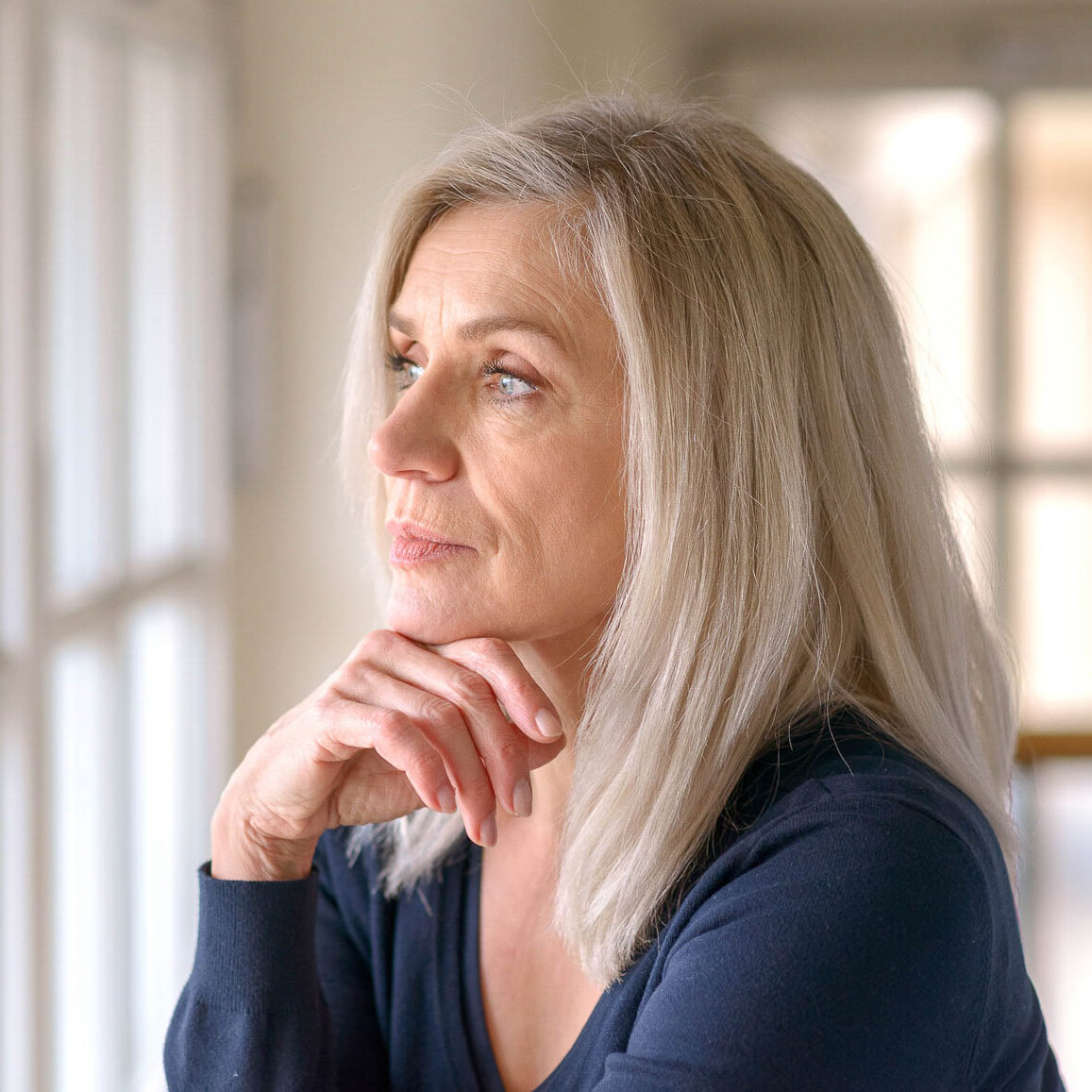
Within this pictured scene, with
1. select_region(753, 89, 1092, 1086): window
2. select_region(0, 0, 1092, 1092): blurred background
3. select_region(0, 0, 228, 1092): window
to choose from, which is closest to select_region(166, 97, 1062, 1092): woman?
select_region(0, 0, 1092, 1092): blurred background

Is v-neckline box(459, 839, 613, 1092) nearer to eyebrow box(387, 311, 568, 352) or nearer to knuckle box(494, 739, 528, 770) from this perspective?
knuckle box(494, 739, 528, 770)

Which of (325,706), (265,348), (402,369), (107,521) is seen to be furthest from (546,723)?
(265,348)

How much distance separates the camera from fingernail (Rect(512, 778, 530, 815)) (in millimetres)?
1044

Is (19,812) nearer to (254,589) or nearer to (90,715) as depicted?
(90,715)

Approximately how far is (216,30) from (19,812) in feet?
6.10

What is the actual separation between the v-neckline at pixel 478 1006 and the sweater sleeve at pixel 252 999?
5.6 inches

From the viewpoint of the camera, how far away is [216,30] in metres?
2.93

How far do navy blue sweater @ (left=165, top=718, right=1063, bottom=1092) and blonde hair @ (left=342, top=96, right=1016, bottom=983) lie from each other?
0.05m

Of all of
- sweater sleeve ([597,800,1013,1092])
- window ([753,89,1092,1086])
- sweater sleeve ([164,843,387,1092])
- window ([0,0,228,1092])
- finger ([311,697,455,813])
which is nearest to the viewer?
sweater sleeve ([597,800,1013,1092])

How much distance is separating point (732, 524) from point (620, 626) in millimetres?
131

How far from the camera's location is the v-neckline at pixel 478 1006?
1.08m

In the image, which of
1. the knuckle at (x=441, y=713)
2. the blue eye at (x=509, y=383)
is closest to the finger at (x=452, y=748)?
the knuckle at (x=441, y=713)

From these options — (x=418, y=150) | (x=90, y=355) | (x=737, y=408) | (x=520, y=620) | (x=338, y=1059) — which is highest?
(x=418, y=150)

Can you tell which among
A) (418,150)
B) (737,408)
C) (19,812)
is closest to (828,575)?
(737,408)
